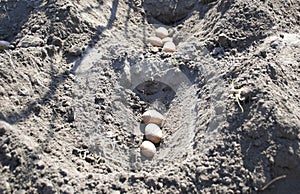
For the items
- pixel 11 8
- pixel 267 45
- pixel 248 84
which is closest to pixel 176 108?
pixel 248 84

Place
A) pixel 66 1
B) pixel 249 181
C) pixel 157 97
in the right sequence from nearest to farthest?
pixel 249 181 < pixel 157 97 < pixel 66 1

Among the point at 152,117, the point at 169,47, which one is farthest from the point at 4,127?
the point at 169,47

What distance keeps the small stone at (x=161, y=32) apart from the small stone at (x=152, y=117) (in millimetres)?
733

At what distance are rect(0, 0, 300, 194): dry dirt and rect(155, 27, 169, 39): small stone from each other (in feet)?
0.21

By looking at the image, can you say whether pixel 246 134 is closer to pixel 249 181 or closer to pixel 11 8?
pixel 249 181

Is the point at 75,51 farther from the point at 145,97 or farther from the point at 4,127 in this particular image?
the point at 4,127

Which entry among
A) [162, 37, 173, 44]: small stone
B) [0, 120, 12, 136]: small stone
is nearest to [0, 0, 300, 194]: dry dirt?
[0, 120, 12, 136]: small stone

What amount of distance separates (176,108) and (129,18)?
0.88 meters

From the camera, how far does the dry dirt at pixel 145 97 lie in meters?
2.22

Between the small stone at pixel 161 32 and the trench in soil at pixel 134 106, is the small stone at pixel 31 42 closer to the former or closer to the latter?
the trench in soil at pixel 134 106

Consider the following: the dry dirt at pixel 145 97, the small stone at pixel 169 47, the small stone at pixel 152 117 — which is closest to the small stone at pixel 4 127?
the dry dirt at pixel 145 97

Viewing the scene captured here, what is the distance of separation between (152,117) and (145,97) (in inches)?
8.1

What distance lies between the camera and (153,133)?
2.59 meters

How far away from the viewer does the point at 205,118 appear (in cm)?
247
